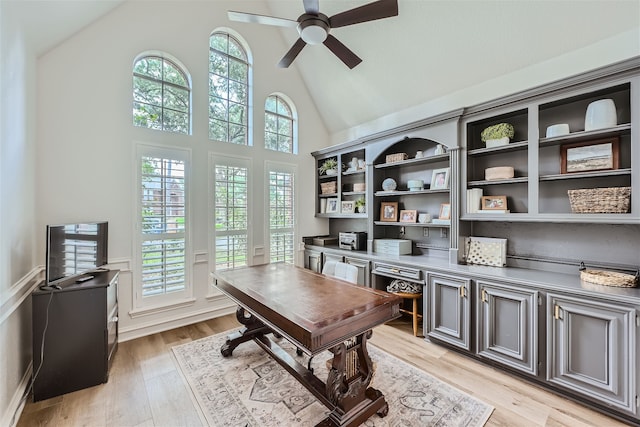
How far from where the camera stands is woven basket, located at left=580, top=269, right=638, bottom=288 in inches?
83.4

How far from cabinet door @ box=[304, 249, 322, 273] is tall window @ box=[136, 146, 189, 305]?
6.58 feet

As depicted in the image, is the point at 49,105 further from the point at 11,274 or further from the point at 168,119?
the point at 11,274

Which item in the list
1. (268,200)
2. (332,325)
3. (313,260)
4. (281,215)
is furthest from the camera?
(313,260)

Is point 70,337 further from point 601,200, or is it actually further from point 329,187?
point 601,200

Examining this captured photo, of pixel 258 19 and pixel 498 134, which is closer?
pixel 258 19

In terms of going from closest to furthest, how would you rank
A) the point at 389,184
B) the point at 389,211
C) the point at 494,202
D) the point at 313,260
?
the point at 494,202
the point at 389,184
the point at 389,211
the point at 313,260

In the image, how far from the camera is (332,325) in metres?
1.63

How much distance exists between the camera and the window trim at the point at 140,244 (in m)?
3.22

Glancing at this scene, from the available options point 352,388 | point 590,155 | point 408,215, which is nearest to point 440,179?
point 408,215

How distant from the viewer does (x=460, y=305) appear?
9.26 ft

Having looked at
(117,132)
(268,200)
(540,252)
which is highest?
(117,132)

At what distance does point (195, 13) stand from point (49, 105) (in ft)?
Result: 7.14

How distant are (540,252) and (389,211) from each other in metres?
1.84

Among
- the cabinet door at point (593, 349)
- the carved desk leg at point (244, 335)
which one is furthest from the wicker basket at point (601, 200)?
the carved desk leg at point (244, 335)
